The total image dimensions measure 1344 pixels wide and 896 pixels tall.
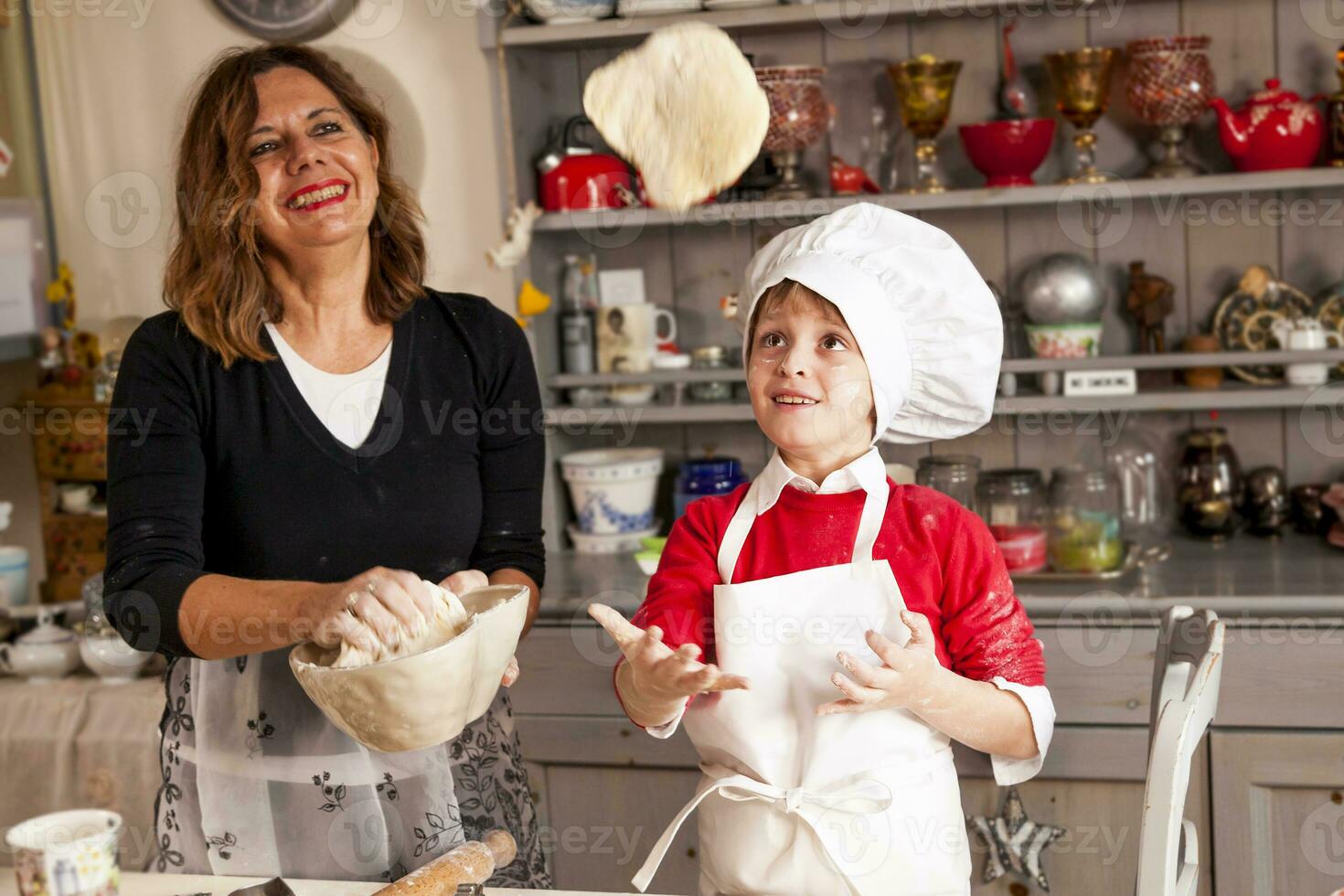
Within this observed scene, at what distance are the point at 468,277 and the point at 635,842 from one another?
1.04 meters

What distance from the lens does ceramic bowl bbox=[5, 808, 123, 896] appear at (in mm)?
918

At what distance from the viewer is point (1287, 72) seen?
7.02 feet

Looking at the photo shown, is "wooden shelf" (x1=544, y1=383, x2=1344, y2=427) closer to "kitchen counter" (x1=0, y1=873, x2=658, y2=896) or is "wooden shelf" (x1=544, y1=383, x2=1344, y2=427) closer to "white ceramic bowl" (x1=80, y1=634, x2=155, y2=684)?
"white ceramic bowl" (x1=80, y1=634, x2=155, y2=684)

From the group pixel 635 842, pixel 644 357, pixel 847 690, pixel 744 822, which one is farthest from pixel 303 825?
pixel 644 357

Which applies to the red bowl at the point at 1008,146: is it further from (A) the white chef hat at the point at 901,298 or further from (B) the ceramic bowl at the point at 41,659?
(B) the ceramic bowl at the point at 41,659

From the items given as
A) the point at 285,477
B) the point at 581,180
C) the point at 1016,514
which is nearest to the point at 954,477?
the point at 1016,514

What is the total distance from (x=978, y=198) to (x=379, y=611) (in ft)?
4.42

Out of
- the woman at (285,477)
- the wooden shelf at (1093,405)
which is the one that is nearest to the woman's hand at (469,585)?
the woman at (285,477)

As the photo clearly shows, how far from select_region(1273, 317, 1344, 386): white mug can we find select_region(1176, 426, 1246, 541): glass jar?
16 centimetres

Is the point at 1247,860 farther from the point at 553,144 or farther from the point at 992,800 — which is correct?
the point at 553,144

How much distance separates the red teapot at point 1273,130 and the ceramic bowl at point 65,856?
6.11ft

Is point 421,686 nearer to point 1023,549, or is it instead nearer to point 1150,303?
point 1023,549

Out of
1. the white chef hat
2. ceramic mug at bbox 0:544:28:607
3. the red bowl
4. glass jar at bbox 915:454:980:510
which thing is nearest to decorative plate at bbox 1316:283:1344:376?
the red bowl

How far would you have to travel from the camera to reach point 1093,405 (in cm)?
205
